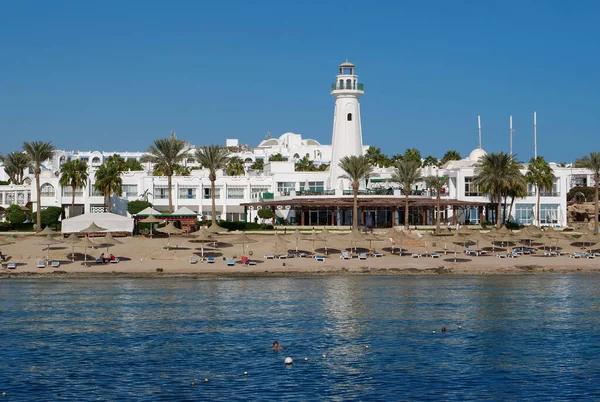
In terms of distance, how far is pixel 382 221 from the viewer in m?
97.9

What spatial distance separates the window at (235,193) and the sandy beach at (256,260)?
36.4m

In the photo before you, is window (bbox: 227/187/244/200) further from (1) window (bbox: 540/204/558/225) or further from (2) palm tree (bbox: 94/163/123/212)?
(1) window (bbox: 540/204/558/225)

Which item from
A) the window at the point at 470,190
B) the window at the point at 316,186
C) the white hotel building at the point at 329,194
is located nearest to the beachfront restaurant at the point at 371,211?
the white hotel building at the point at 329,194

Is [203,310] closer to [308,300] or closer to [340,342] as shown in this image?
[308,300]

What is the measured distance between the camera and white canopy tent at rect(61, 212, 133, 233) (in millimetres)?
74500

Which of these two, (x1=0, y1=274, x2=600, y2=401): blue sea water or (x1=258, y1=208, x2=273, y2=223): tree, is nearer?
(x1=0, y1=274, x2=600, y2=401): blue sea water

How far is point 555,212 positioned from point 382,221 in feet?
69.5

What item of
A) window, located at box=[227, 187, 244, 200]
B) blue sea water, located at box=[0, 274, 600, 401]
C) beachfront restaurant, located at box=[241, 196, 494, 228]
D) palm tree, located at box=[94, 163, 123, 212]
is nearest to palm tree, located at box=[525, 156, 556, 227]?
beachfront restaurant, located at box=[241, 196, 494, 228]

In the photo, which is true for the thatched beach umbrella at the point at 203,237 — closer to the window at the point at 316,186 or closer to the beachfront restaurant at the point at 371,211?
the beachfront restaurant at the point at 371,211

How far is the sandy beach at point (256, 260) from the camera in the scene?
6391 cm

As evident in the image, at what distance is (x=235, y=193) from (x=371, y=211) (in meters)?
21.0

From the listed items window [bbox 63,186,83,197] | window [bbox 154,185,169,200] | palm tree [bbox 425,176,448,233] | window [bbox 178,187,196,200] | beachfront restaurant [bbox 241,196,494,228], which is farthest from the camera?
window [bbox 154,185,169,200]

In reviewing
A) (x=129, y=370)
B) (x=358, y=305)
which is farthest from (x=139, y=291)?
(x=129, y=370)

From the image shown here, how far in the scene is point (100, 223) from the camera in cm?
7556
